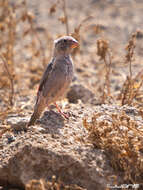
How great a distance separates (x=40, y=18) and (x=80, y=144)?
26.4 feet

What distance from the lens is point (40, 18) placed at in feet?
35.9

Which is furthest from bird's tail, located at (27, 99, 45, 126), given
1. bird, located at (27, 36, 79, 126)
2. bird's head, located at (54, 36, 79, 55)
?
bird's head, located at (54, 36, 79, 55)

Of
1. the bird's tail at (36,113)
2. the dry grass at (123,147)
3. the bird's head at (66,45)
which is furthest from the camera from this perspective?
the bird's head at (66,45)

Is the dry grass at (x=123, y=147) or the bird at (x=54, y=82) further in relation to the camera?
the bird at (x=54, y=82)

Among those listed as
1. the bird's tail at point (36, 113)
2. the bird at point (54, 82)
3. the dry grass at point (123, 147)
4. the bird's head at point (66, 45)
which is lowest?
the dry grass at point (123, 147)

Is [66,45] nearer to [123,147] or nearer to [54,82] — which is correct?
[54,82]

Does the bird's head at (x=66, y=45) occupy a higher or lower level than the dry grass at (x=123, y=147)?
higher

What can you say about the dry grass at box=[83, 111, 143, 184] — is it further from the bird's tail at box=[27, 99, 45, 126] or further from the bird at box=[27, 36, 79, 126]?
the bird at box=[27, 36, 79, 126]

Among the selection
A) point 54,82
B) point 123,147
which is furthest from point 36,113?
point 123,147

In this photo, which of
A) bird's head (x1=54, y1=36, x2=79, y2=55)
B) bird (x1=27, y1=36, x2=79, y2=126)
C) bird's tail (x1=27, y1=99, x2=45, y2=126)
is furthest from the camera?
bird's head (x1=54, y1=36, x2=79, y2=55)

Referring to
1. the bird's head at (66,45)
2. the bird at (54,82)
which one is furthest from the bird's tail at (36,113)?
the bird's head at (66,45)

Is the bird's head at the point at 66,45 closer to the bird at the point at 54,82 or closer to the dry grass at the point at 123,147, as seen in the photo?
the bird at the point at 54,82

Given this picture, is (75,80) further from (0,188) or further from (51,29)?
(51,29)

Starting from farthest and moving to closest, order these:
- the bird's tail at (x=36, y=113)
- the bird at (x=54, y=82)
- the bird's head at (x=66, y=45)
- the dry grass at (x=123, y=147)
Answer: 1. the bird's head at (x=66, y=45)
2. the bird at (x=54, y=82)
3. the bird's tail at (x=36, y=113)
4. the dry grass at (x=123, y=147)
